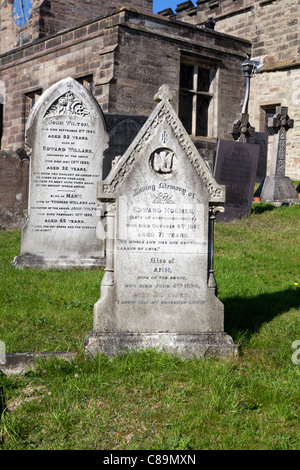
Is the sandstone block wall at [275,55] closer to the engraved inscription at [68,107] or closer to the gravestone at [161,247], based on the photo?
the engraved inscription at [68,107]

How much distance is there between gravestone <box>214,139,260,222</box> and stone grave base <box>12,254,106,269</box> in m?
4.45

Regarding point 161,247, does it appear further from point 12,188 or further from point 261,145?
point 261,145

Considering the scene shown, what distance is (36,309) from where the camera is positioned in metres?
5.46

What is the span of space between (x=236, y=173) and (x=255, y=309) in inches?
265

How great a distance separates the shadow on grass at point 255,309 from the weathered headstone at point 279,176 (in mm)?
6905

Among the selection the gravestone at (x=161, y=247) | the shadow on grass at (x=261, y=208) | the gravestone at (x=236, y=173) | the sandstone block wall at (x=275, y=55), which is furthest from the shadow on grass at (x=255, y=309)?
the sandstone block wall at (x=275, y=55)

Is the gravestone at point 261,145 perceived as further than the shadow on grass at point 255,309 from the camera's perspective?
Yes

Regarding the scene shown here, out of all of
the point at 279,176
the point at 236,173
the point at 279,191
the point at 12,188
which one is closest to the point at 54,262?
the point at 12,188

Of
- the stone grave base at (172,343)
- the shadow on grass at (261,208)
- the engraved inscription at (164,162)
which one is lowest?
the stone grave base at (172,343)

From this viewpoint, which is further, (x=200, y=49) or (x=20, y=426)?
(x=200, y=49)

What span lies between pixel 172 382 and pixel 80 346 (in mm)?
1007

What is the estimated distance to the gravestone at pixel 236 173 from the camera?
1164 centimetres
